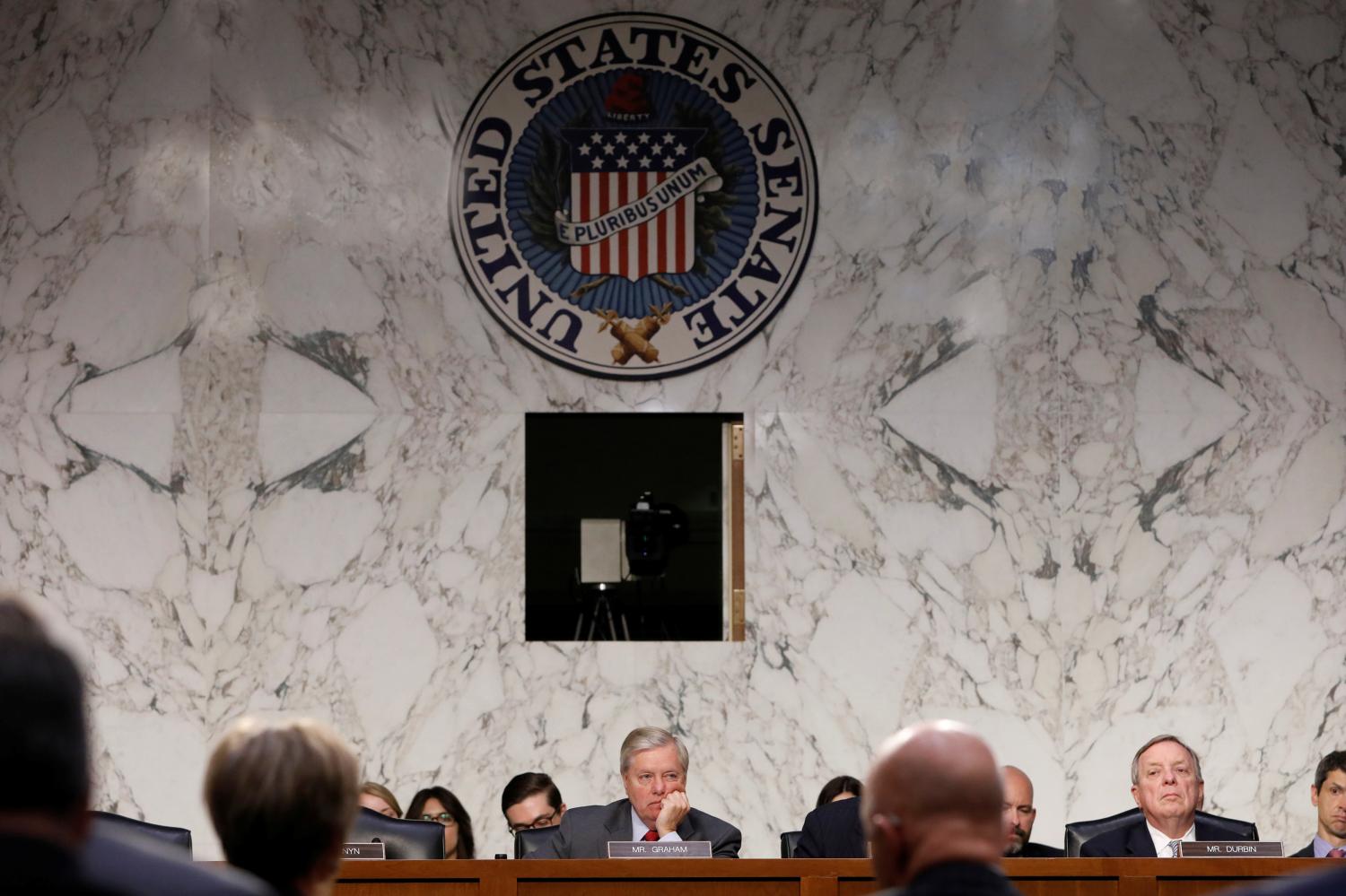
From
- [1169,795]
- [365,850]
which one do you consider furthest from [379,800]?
[1169,795]

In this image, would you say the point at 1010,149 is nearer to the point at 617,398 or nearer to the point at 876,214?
the point at 876,214

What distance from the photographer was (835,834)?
5059 millimetres

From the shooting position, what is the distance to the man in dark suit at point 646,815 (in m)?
5.12

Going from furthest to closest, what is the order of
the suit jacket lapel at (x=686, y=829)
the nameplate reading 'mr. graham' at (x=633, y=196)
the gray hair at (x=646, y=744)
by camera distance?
the nameplate reading 'mr. graham' at (x=633, y=196) < the gray hair at (x=646, y=744) < the suit jacket lapel at (x=686, y=829)

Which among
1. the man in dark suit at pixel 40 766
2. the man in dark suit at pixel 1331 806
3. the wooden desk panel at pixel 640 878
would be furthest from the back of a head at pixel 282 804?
the man in dark suit at pixel 1331 806

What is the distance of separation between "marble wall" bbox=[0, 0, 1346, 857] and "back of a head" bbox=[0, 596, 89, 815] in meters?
5.19

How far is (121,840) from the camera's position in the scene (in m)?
1.39

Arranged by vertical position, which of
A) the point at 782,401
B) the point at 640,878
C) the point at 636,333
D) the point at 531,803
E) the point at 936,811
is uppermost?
the point at 636,333

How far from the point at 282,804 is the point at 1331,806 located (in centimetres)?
435

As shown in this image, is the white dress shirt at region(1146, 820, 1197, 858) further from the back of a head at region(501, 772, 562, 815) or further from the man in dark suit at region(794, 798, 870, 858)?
the back of a head at region(501, 772, 562, 815)

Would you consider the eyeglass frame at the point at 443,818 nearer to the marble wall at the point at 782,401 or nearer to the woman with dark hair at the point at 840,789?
the marble wall at the point at 782,401

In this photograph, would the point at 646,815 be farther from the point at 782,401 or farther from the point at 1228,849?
the point at 782,401

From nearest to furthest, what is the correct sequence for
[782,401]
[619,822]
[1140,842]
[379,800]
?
[1140,842], [619,822], [379,800], [782,401]

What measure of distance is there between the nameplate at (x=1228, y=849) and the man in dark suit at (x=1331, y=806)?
2.06 ft
